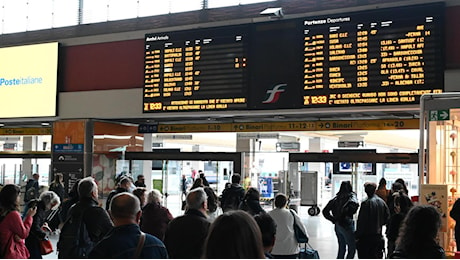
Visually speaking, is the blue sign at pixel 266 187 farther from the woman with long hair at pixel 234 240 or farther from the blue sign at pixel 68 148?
the woman with long hair at pixel 234 240

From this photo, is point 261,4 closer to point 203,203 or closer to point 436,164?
point 436,164

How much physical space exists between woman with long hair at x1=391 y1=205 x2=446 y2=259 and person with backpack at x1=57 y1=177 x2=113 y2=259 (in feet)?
8.65

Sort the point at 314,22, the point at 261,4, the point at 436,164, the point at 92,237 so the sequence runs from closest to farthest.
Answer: the point at 92,237, the point at 436,164, the point at 314,22, the point at 261,4

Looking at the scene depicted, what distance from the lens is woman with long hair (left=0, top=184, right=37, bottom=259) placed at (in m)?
5.25

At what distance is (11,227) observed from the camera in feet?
17.3

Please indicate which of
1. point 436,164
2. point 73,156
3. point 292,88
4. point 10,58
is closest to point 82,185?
point 436,164

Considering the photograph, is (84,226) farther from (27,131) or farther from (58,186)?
(27,131)

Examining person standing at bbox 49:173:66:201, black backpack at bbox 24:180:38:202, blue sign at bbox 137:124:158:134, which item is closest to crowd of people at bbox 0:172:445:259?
blue sign at bbox 137:124:158:134

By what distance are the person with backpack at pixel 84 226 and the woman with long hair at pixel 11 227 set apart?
37 centimetres

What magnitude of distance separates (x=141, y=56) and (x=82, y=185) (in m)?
6.87

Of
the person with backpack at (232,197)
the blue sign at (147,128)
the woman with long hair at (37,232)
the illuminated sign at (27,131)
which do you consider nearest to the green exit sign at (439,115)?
the person with backpack at (232,197)

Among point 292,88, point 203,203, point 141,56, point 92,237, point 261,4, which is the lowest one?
point 92,237

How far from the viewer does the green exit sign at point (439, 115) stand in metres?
6.49

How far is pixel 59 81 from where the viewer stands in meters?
13.0
